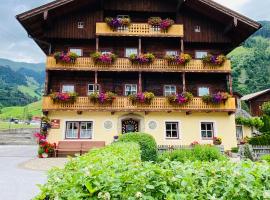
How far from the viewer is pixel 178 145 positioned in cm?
1964

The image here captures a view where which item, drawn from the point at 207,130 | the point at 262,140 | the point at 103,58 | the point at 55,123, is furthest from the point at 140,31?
the point at 262,140

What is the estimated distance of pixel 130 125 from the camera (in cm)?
2109

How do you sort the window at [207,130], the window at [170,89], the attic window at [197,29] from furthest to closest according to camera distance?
the attic window at [197,29]
the window at [170,89]
the window at [207,130]

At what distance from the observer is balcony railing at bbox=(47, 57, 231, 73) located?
20078 mm

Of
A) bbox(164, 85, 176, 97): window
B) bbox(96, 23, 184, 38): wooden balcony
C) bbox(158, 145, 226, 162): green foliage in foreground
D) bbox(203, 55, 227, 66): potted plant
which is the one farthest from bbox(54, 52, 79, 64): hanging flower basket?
bbox(158, 145, 226, 162): green foliage in foreground

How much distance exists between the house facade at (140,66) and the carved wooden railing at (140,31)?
0.25 ft

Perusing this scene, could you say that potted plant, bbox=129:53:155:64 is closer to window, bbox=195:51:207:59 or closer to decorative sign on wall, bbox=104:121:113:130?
window, bbox=195:51:207:59

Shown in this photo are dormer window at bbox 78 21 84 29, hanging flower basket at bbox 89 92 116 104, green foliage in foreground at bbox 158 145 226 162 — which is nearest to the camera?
green foliage in foreground at bbox 158 145 226 162

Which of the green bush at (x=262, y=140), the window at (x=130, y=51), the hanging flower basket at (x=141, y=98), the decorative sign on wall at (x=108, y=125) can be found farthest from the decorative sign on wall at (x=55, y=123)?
the green bush at (x=262, y=140)

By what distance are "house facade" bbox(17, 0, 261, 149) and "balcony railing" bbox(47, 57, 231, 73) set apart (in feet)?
0.24

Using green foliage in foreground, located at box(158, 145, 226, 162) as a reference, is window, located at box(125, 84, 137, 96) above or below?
above

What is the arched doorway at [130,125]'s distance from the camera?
21062 millimetres

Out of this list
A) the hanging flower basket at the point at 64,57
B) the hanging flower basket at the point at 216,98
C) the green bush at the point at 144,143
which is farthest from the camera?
the hanging flower basket at the point at 216,98

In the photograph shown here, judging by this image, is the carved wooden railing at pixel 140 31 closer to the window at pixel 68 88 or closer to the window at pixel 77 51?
the window at pixel 77 51
